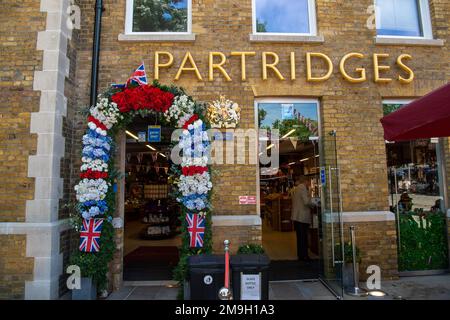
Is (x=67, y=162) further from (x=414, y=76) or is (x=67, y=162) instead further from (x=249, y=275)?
(x=414, y=76)

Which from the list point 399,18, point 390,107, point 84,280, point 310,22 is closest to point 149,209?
point 84,280

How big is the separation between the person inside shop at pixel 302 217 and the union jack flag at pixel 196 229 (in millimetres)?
3352

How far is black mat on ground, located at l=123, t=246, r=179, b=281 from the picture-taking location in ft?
22.3

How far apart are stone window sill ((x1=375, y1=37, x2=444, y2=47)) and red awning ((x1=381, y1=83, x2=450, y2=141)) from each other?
3.21 metres

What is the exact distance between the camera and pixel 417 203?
7.00 meters

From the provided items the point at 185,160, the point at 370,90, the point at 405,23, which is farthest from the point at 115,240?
the point at 405,23

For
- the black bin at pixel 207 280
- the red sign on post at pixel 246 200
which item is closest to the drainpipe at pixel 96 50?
the red sign on post at pixel 246 200

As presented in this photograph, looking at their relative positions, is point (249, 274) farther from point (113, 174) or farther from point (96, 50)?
point (96, 50)

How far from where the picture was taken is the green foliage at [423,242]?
6843 millimetres

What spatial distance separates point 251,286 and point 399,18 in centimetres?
676

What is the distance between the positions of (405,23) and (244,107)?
4262mm

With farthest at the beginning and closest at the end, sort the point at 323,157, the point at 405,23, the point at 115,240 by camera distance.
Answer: the point at 405,23, the point at 323,157, the point at 115,240

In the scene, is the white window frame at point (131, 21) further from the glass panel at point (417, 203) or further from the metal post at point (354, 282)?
the metal post at point (354, 282)

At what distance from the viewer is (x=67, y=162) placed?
244 inches
